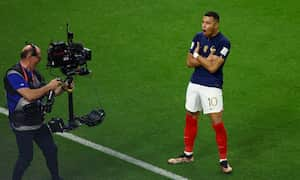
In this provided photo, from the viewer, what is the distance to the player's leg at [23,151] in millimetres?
10555

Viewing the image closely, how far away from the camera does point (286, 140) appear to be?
12664 mm

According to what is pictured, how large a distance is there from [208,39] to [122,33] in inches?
235

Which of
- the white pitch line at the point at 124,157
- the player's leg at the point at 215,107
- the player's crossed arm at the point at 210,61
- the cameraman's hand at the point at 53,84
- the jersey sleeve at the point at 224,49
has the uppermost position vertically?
the jersey sleeve at the point at 224,49

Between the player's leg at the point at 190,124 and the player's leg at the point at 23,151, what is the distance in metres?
2.23

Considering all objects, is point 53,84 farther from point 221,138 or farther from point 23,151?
point 221,138

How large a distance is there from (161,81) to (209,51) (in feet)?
12.0

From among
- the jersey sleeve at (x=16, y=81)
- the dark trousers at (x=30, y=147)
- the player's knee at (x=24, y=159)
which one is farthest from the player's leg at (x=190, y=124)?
the jersey sleeve at (x=16, y=81)

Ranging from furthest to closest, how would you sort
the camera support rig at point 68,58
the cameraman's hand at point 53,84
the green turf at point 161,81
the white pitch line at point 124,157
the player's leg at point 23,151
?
the green turf at point 161,81 → the white pitch line at point 124,157 → the player's leg at point 23,151 → the cameraman's hand at point 53,84 → the camera support rig at point 68,58

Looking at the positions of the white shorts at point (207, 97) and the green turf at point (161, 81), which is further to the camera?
the green turf at point (161, 81)

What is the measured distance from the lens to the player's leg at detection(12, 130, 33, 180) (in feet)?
34.6

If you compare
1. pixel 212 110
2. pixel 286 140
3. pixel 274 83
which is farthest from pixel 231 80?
pixel 212 110

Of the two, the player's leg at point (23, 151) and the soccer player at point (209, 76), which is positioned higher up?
the soccer player at point (209, 76)

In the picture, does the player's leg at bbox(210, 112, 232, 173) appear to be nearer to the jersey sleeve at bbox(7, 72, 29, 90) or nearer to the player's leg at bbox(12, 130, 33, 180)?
the player's leg at bbox(12, 130, 33, 180)

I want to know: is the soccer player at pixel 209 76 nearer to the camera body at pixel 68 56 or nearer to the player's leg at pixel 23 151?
the camera body at pixel 68 56
